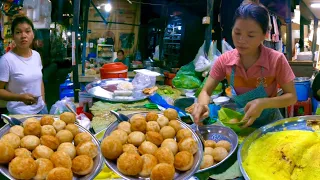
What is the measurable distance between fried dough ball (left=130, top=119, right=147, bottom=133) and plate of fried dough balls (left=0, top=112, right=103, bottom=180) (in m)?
0.19

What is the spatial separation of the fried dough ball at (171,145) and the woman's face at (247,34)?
3.22ft

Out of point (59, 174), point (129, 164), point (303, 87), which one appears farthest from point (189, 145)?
point (303, 87)

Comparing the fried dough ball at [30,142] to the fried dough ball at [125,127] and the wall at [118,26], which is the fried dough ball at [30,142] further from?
the wall at [118,26]

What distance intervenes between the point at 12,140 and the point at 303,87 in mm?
5052

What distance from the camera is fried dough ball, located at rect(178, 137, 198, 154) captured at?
1260mm

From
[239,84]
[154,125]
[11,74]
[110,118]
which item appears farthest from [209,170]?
[11,74]

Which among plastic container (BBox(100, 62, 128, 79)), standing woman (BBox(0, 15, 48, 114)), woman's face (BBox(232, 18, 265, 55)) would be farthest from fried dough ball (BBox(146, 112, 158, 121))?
plastic container (BBox(100, 62, 128, 79))

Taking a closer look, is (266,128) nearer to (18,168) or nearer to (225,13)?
(18,168)

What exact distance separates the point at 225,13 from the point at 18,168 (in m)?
4.62

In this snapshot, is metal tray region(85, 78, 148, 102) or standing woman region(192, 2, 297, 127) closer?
standing woman region(192, 2, 297, 127)

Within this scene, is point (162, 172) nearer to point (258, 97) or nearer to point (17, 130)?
point (17, 130)

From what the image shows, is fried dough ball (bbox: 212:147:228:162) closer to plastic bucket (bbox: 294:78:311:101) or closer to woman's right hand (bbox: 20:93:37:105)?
woman's right hand (bbox: 20:93:37:105)

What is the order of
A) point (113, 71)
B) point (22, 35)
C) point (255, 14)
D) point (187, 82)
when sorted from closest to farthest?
point (255, 14)
point (22, 35)
point (187, 82)
point (113, 71)

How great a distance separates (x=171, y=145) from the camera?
129 cm
